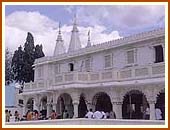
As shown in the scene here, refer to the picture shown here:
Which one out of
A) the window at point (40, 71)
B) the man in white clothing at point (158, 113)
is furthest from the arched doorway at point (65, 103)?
the man in white clothing at point (158, 113)

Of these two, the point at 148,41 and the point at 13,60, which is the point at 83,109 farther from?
the point at 13,60

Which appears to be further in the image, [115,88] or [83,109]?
[83,109]

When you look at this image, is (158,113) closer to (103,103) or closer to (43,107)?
(103,103)

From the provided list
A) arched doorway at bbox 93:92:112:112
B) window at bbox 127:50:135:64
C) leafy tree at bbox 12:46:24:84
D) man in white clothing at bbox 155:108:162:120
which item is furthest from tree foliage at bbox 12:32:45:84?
man in white clothing at bbox 155:108:162:120

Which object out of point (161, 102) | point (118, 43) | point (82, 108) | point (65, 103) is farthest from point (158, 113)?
point (65, 103)

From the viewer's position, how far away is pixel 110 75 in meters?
19.5

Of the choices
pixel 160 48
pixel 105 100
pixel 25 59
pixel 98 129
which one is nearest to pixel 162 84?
pixel 160 48

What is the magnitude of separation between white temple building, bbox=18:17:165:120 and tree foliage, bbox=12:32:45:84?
13463mm

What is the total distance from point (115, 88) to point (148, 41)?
117 inches

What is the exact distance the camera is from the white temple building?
17.8m

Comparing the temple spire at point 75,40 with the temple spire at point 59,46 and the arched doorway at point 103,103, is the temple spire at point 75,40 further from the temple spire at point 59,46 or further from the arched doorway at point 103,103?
the arched doorway at point 103,103

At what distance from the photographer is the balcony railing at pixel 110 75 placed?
1710cm

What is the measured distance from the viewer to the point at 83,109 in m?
23.3

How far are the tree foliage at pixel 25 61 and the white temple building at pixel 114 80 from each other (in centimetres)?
1346
